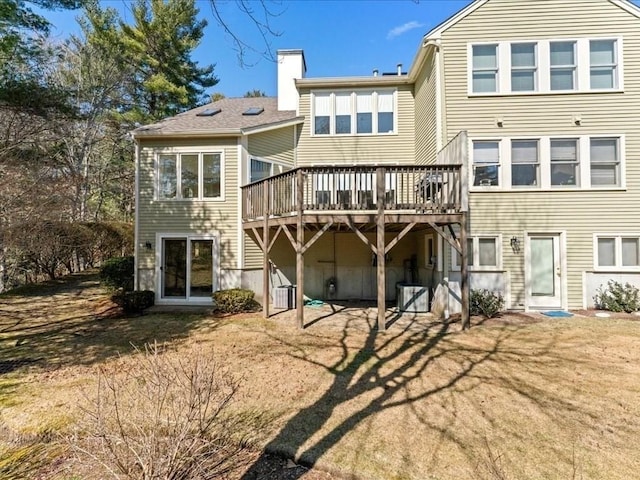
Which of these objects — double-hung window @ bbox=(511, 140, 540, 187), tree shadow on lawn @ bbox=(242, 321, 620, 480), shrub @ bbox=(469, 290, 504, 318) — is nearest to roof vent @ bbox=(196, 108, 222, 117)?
tree shadow on lawn @ bbox=(242, 321, 620, 480)

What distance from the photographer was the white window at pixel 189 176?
10.6m

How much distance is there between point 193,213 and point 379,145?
650 cm

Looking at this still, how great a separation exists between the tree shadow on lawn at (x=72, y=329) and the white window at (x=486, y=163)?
26.4 ft

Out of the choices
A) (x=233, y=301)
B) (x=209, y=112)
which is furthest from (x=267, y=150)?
(x=233, y=301)

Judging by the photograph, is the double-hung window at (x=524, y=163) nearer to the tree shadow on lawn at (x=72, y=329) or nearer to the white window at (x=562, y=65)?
the white window at (x=562, y=65)

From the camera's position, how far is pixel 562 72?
9.18 m

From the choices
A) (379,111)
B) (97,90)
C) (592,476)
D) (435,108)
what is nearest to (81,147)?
(97,90)

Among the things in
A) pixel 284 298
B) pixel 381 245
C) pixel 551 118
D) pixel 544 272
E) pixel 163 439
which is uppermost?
pixel 551 118

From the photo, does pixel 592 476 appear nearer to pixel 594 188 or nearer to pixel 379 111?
pixel 594 188

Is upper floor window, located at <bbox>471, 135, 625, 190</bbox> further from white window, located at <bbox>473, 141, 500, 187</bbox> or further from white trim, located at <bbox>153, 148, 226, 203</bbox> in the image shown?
white trim, located at <bbox>153, 148, 226, 203</bbox>

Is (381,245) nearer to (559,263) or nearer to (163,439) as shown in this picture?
(163,439)

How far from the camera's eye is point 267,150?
11156 mm

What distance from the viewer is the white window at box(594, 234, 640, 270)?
8898 millimetres

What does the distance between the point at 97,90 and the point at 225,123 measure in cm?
1235
